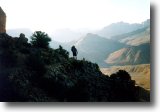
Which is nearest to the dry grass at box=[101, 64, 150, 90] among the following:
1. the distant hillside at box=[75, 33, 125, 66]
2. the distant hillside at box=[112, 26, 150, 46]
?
the distant hillside at box=[75, 33, 125, 66]

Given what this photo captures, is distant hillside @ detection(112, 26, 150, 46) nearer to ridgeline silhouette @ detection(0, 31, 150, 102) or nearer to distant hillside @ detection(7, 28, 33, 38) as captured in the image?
ridgeline silhouette @ detection(0, 31, 150, 102)

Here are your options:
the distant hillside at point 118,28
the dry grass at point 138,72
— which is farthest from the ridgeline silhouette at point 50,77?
the distant hillside at point 118,28

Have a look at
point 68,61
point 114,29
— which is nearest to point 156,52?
point 114,29

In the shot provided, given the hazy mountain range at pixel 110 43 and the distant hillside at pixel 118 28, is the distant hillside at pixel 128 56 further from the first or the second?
the distant hillside at pixel 118 28

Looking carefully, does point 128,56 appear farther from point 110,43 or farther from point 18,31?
point 18,31

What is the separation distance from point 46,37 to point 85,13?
1.13m

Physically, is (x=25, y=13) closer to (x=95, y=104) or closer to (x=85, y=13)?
(x=85, y=13)

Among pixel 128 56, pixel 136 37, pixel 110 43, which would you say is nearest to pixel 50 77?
pixel 110 43

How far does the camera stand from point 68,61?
8352 millimetres

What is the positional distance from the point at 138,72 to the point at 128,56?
0.60 meters

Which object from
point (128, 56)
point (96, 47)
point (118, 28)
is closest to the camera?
point (118, 28)

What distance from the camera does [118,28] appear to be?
7.15 metres

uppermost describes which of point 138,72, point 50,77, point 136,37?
point 136,37

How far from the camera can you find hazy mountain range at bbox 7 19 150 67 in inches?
285
